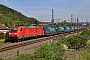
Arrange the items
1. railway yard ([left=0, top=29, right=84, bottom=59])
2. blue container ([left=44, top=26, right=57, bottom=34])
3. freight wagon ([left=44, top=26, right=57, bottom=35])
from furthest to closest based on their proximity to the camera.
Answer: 1. freight wagon ([left=44, top=26, right=57, bottom=35])
2. blue container ([left=44, top=26, right=57, bottom=34])
3. railway yard ([left=0, top=29, right=84, bottom=59])

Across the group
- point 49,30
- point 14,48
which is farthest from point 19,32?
point 49,30

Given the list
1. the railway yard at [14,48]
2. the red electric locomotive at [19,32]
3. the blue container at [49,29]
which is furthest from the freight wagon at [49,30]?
the railway yard at [14,48]

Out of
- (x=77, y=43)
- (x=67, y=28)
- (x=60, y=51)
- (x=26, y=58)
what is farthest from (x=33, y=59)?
(x=67, y=28)

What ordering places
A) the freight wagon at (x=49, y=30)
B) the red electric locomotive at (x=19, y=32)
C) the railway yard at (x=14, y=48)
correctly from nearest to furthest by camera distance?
the railway yard at (x=14, y=48)
the red electric locomotive at (x=19, y=32)
the freight wagon at (x=49, y=30)

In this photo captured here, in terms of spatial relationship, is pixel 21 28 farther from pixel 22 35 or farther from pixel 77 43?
pixel 77 43

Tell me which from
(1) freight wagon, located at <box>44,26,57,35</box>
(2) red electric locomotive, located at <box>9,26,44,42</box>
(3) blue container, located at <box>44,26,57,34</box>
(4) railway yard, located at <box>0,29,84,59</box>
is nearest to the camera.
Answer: (4) railway yard, located at <box>0,29,84,59</box>

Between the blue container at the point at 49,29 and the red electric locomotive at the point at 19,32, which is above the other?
the red electric locomotive at the point at 19,32

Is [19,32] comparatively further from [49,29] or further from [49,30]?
[49,30]

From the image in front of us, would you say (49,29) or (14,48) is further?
(49,29)

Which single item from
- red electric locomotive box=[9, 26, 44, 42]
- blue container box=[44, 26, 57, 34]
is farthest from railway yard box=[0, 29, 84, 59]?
blue container box=[44, 26, 57, 34]

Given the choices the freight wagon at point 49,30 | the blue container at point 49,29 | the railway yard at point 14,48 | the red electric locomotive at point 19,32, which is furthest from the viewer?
the freight wagon at point 49,30

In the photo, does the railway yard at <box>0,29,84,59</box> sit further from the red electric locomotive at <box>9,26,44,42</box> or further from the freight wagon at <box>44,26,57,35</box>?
the freight wagon at <box>44,26,57,35</box>

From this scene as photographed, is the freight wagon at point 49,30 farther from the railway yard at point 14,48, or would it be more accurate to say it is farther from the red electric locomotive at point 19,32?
the railway yard at point 14,48

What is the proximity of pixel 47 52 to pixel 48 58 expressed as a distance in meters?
0.65
